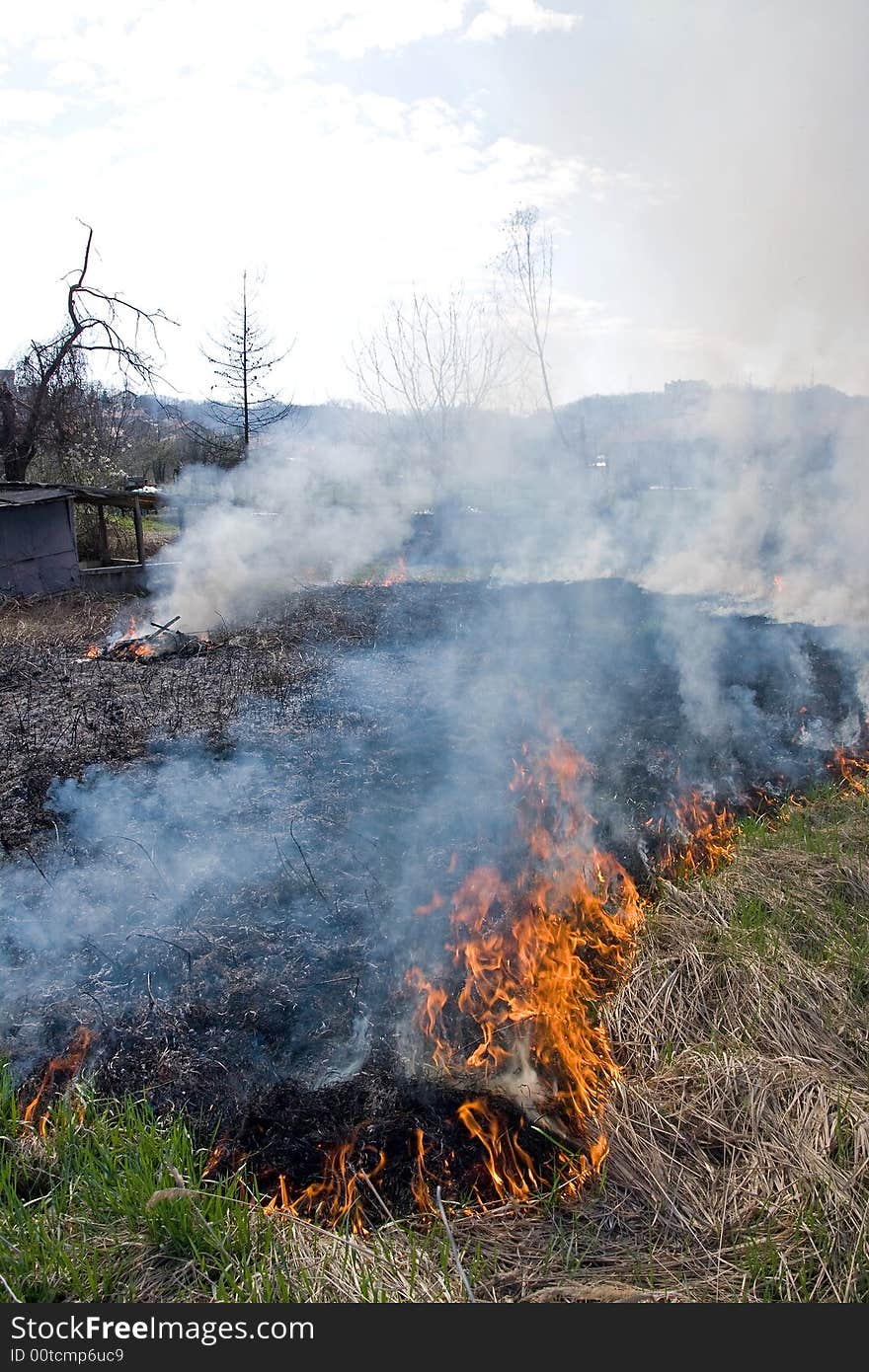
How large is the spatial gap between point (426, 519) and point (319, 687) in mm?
10091

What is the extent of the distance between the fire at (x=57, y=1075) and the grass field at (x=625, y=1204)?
0.10 meters

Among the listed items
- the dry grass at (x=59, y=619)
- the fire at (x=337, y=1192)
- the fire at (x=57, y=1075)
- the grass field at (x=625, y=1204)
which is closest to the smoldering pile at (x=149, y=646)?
the dry grass at (x=59, y=619)

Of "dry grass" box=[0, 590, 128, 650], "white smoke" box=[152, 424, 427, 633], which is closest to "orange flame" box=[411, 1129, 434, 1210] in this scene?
"dry grass" box=[0, 590, 128, 650]

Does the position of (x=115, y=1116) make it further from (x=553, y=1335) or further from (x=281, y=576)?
(x=281, y=576)

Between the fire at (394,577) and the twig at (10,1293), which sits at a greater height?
the twig at (10,1293)

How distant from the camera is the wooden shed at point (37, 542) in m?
12.7

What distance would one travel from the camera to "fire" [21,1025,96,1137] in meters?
3.02

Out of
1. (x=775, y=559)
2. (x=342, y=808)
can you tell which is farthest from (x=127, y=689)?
(x=775, y=559)

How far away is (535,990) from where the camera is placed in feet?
12.4

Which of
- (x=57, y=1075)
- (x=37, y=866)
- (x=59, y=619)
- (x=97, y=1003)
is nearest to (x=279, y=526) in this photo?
(x=59, y=619)

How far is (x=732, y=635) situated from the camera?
9000mm

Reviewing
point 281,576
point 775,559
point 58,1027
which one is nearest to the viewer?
point 58,1027

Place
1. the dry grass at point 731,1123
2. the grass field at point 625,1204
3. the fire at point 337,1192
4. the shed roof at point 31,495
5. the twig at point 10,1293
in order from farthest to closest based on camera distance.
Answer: the shed roof at point 31,495, the fire at point 337,1192, the dry grass at point 731,1123, the grass field at point 625,1204, the twig at point 10,1293

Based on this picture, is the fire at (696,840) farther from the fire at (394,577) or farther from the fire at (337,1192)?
the fire at (394,577)
